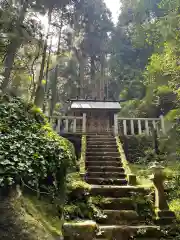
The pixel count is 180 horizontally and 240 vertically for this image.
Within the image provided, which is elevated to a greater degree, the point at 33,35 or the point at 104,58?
the point at 104,58

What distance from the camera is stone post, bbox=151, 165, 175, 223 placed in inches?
190

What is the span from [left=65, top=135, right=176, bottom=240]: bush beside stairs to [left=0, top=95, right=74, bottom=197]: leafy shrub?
4.12 ft

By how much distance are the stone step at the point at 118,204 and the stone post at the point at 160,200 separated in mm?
599

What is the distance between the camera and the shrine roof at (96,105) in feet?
45.0

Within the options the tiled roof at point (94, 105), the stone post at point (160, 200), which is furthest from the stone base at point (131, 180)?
the tiled roof at point (94, 105)

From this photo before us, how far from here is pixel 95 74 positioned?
23.6 meters

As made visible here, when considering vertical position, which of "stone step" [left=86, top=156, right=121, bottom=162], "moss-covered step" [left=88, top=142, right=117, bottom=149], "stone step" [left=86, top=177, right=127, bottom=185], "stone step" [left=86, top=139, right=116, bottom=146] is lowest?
"stone step" [left=86, top=177, right=127, bottom=185]

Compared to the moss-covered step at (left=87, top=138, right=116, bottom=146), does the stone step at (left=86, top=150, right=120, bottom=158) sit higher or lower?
lower

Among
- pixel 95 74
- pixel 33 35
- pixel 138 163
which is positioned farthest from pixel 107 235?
pixel 95 74

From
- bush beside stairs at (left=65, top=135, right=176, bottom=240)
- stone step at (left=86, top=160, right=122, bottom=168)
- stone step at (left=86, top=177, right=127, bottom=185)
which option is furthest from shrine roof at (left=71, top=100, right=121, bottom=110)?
stone step at (left=86, top=177, right=127, bottom=185)

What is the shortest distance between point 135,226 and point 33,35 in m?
8.94

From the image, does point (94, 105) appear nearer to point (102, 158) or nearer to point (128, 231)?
point (102, 158)

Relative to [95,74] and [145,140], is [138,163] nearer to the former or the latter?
[145,140]

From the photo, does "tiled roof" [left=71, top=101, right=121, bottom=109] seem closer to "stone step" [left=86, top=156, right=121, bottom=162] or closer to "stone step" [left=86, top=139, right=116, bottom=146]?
"stone step" [left=86, top=139, right=116, bottom=146]
